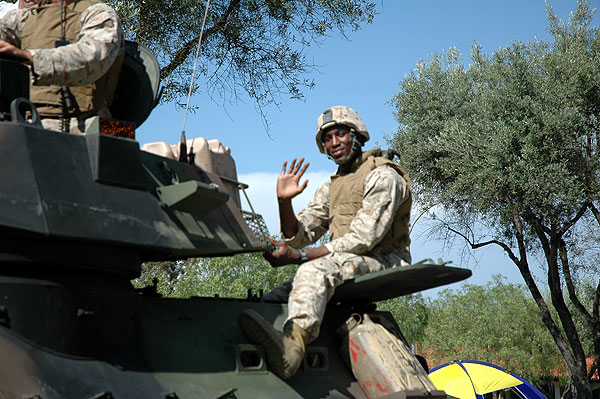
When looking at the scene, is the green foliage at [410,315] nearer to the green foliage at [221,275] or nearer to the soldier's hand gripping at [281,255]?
the green foliage at [221,275]

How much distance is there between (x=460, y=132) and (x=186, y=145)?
49.7ft

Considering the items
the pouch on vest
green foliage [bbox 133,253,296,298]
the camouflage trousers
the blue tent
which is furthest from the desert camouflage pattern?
the blue tent

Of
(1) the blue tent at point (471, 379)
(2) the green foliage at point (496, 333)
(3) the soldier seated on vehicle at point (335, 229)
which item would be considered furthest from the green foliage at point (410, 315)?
(3) the soldier seated on vehicle at point (335, 229)

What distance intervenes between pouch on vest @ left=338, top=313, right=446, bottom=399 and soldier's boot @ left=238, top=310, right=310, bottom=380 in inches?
24.6

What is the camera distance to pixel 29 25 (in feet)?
18.2

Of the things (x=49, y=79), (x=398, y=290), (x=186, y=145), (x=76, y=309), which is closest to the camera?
(x=76, y=309)

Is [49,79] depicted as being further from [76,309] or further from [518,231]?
[518,231]

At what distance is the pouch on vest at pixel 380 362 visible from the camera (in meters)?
5.37

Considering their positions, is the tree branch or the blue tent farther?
the blue tent

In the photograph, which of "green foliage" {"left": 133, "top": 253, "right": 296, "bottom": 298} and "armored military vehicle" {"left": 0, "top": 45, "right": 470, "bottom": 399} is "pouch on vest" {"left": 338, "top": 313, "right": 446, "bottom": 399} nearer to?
"armored military vehicle" {"left": 0, "top": 45, "right": 470, "bottom": 399}

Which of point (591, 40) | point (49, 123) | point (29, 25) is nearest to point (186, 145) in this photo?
point (49, 123)

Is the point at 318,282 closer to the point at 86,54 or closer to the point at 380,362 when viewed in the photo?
the point at 380,362

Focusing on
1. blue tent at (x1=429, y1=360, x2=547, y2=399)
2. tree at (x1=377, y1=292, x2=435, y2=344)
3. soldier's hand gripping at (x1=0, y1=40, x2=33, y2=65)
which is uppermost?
soldier's hand gripping at (x1=0, y1=40, x2=33, y2=65)

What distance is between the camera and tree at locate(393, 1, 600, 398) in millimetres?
18359
